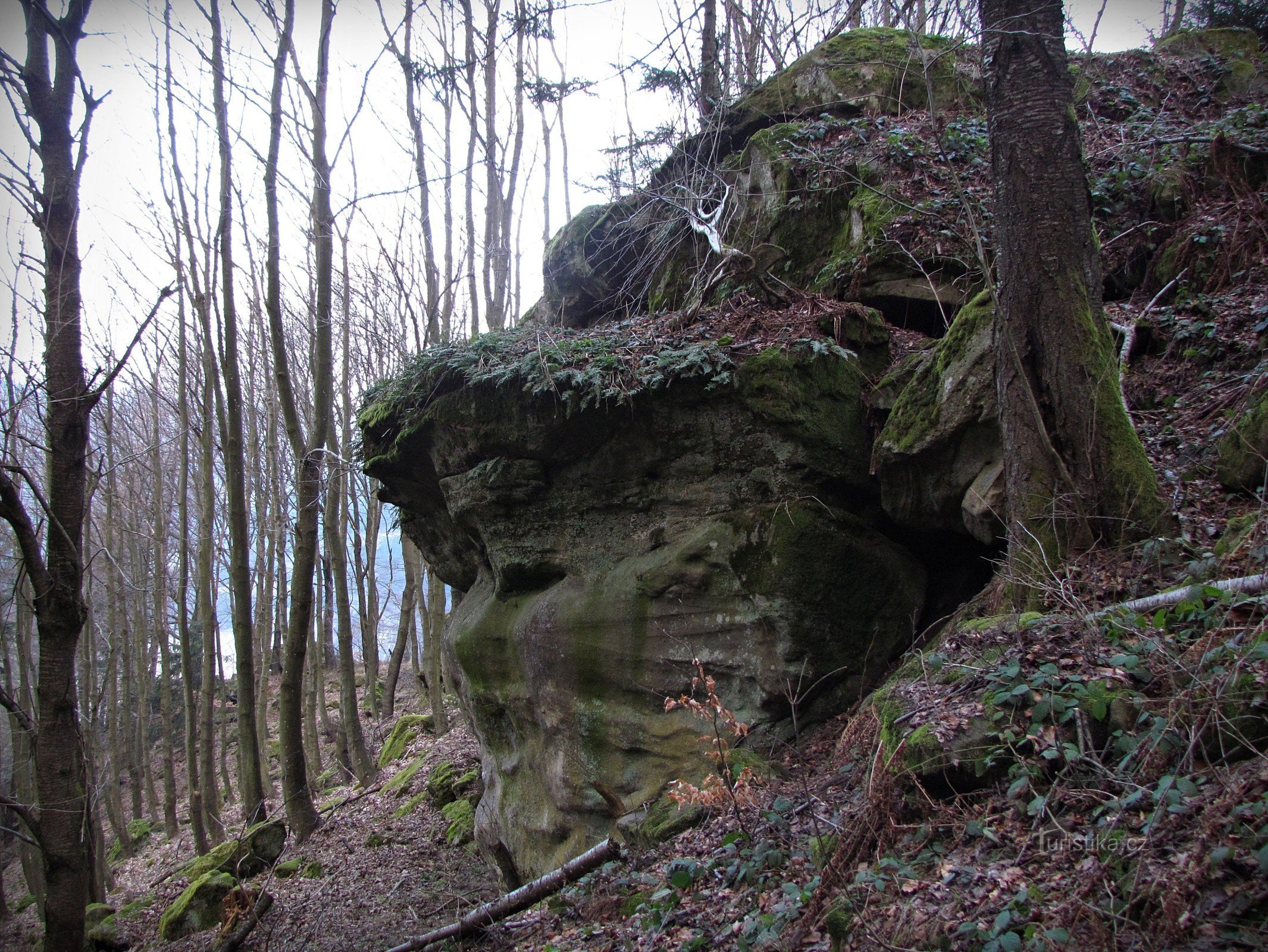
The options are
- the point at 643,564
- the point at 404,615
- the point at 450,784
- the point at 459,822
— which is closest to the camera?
the point at 643,564

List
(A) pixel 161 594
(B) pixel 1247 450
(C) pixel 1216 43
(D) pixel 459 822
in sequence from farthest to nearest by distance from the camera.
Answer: (A) pixel 161 594 < (D) pixel 459 822 < (C) pixel 1216 43 < (B) pixel 1247 450

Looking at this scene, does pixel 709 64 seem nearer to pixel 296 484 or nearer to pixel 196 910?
pixel 296 484

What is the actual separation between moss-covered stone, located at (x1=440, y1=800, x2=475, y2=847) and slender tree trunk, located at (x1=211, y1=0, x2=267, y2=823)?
2422 millimetres

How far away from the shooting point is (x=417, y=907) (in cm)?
728

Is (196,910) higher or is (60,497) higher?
(60,497)

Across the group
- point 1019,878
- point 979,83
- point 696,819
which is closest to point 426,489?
point 696,819

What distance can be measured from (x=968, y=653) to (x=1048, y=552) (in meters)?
0.93

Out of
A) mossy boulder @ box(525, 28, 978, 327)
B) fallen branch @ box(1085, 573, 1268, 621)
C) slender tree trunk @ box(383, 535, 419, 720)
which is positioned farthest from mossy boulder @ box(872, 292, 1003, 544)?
slender tree trunk @ box(383, 535, 419, 720)

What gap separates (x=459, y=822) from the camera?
8898 mm

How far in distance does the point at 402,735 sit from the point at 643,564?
9.81 metres

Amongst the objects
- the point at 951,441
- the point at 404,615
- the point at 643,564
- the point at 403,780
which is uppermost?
the point at 951,441

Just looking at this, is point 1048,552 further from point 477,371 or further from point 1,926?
point 1,926

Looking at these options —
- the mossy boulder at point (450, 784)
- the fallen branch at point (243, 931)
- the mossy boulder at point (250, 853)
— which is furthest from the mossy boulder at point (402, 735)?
the fallen branch at point (243, 931)

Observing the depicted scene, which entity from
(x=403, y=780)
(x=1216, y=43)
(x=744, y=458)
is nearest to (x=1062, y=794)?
(x=744, y=458)
